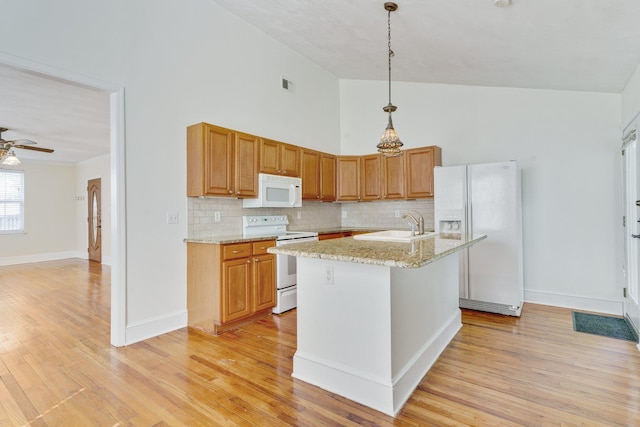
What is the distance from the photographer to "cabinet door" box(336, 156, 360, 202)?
535cm

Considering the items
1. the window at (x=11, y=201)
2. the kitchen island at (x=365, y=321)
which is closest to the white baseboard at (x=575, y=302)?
the kitchen island at (x=365, y=321)

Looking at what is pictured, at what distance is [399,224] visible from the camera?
521cm

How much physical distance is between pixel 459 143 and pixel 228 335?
3835 millimetres

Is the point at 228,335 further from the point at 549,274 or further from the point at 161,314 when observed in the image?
the point at 549,274

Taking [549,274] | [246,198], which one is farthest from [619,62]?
[246,198]

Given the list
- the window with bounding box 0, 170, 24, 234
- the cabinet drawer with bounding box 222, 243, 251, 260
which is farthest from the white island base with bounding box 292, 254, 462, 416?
the window with bounding box 0, 170, 24, 234

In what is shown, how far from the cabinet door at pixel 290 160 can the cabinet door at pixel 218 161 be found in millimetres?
837

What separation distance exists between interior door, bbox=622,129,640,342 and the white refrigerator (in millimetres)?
936

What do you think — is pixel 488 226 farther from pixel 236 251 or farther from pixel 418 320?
pixel 236 251

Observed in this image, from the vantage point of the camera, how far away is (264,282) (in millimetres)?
3584

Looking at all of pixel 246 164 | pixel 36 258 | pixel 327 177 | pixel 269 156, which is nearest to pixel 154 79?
pixel 246 164

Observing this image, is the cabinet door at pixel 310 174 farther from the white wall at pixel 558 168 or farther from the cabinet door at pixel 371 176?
the white wall at pixel 558 168

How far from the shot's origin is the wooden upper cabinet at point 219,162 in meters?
3.36

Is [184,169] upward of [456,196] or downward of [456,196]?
upward
